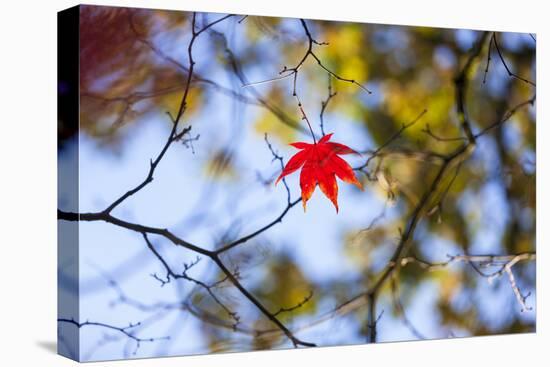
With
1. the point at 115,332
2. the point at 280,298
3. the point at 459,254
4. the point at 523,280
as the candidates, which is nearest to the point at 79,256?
the point at 115,332

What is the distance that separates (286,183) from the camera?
5.43 m

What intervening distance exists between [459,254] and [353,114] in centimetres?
90

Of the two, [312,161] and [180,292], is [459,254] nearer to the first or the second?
[312,161]

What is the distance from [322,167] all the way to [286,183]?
207 millimetres

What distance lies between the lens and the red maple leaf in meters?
5.46

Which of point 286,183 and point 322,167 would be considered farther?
point 322,167

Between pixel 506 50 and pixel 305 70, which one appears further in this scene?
pixel 506 50

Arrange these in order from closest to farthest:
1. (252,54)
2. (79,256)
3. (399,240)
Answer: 1. (79,256)
2. (252,54)
3. (399,240)

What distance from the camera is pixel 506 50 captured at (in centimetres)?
598

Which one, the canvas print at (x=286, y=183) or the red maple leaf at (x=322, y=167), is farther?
the red maple leaf at (x=322, y=167)

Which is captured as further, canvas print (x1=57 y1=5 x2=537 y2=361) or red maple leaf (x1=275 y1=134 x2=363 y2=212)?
red maple leaf (x1=275 y1=134 x2=363 y2=212)

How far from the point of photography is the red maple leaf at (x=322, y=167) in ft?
17.9

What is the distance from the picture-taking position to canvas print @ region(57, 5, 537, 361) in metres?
5.07

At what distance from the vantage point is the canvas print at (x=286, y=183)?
5.07 metres
